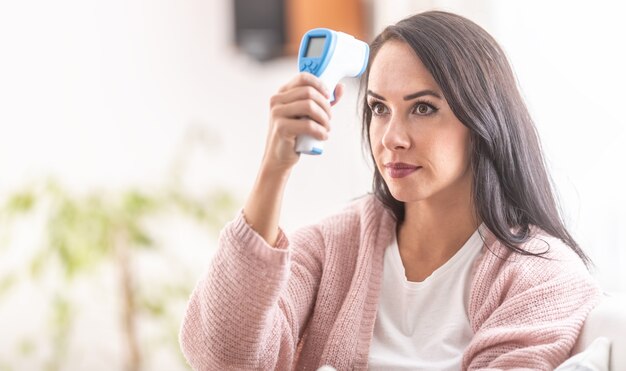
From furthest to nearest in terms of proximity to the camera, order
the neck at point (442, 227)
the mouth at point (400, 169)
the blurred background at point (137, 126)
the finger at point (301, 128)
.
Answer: the blurred background at point (137, 126)
the neck at point (442, 227)
the mouth at point (400, 169)
the finger at point (301, 128)

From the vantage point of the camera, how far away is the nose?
1.40m

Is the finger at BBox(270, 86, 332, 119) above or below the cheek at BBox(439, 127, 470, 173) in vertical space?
above

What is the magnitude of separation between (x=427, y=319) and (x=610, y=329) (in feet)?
1.05

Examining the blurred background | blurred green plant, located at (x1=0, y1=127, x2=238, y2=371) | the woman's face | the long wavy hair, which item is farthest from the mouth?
the blurred background

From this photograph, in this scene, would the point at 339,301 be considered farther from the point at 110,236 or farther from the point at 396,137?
the point at 110,236

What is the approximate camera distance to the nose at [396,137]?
140 cm

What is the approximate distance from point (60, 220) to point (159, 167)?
80cm

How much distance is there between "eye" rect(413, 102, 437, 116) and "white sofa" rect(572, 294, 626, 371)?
0.42 meters

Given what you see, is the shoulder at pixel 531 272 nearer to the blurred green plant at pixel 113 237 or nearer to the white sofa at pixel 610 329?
the white sofa at pixel 610 329

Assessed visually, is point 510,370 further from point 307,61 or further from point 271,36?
point 271,36

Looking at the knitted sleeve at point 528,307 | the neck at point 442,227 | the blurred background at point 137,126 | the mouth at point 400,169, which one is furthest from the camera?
the blurred background at point 137,126

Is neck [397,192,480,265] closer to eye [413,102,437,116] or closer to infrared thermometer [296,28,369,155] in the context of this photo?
eye [413,102,437,116]

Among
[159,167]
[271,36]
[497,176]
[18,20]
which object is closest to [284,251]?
[497,176]

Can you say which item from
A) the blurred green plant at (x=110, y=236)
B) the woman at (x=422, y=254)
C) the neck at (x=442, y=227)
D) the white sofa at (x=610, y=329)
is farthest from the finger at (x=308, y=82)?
the blurred green plant at (x=110, y=236)
